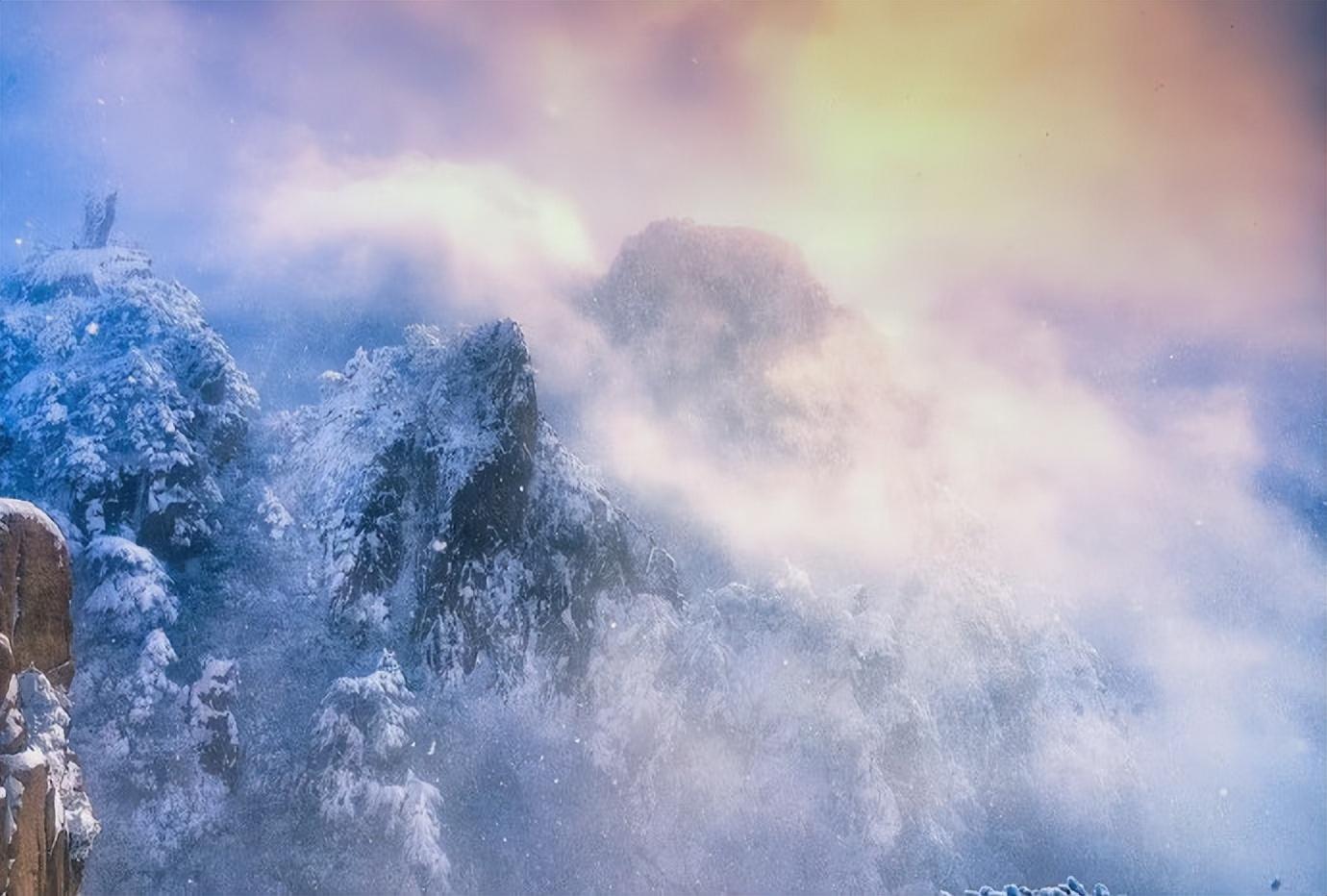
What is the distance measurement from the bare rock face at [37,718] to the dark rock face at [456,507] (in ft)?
135

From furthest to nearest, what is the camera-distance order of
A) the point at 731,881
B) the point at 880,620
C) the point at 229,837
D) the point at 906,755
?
1. the point at 880,620
2. the point at 906,755
3. the point at 731,881
4. the point at 229,837

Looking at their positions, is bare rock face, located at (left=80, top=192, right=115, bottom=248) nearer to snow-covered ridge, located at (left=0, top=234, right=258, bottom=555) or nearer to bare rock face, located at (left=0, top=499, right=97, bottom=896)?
snow-covered ridge, located at (left=0, top=234, right=258, bottom=555)

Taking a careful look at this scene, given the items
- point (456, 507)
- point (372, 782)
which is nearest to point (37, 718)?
point (372, 782)

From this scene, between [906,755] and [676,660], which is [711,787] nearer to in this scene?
[676,660]

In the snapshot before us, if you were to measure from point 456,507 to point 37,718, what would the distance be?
146ft

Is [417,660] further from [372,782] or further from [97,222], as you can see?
[97,222]

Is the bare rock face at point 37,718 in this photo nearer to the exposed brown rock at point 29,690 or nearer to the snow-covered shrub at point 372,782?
the exposed brown rock at point 29,690

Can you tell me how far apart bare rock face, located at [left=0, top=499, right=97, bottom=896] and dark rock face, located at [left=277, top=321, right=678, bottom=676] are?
135 ft

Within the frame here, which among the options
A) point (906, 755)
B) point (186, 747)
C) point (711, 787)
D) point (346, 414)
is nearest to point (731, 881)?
point (711, 787)

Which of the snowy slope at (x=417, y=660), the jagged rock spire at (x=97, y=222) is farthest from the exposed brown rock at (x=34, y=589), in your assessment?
the jagged rock spire at (x=97, y=222)

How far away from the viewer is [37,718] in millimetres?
16688

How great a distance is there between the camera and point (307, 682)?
178ft

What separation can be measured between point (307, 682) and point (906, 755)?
60144 mm

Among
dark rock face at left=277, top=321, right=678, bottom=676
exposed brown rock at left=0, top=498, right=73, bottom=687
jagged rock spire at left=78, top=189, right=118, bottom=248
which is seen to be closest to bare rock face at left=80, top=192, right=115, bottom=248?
jagged rock spire at left=78, top=189, right=118, bottom=248
